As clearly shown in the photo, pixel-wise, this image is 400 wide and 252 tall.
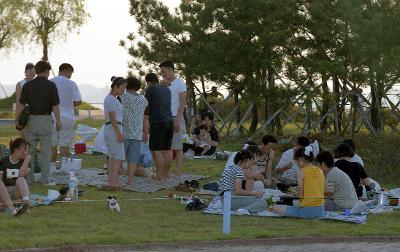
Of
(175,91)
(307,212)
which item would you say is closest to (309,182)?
(307,212)

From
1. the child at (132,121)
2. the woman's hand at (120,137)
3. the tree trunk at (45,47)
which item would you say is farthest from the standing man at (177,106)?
the tree trunk at (45,47)

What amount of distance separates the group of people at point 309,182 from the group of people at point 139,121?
1385 mm

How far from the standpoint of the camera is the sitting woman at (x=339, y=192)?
1162cm

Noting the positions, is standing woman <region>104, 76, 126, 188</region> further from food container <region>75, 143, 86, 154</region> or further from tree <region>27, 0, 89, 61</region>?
tree <region>27, 0, 89, 61</region>

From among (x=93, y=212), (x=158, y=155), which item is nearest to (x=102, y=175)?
(x=158, y=155)

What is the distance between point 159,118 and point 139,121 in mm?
461

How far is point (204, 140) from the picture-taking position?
19641mm

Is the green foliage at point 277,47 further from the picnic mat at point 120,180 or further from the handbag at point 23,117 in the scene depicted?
the handbag at point 23,117

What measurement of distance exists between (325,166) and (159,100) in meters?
3.11

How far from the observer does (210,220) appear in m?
10.7

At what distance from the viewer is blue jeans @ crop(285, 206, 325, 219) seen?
36.2ft

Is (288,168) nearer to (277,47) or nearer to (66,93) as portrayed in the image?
(66,93)

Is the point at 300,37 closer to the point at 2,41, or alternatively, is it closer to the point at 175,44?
the point at 175,44

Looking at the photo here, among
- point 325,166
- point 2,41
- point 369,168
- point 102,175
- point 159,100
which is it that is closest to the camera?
point 325,166
